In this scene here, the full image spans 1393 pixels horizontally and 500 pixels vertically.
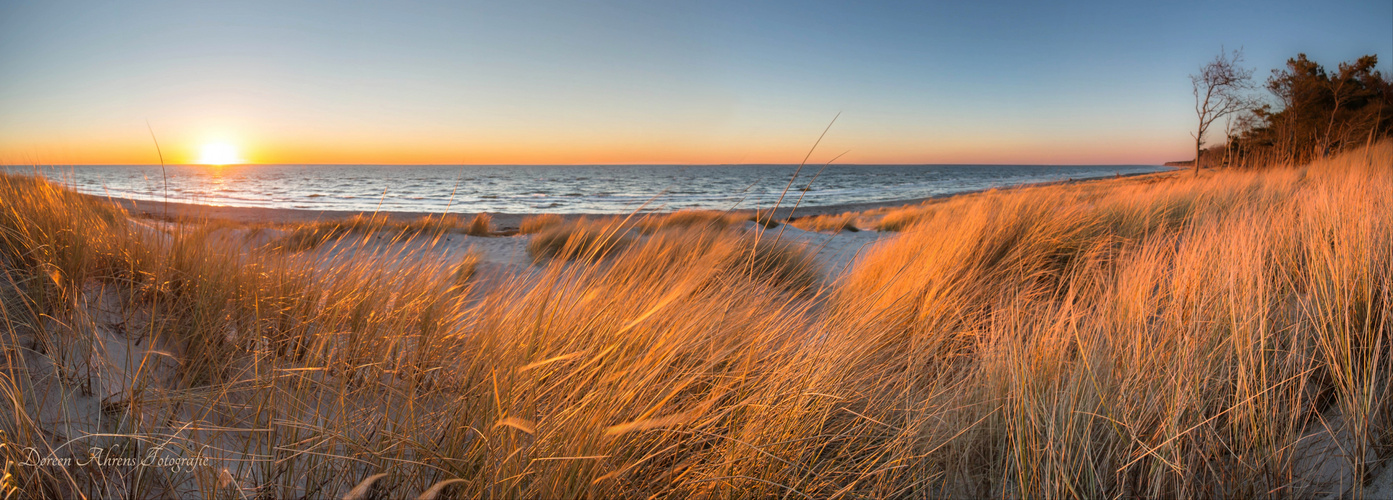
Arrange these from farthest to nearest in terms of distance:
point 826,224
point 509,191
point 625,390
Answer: point 509,191 → point 826,224 → point 625,390

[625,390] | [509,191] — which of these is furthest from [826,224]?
[509,191]

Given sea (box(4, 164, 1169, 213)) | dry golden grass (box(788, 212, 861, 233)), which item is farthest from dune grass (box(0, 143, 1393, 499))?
Answer: dry golden grass (box(788, 212, 861, 233))

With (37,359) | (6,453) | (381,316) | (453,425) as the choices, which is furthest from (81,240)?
(453,425)

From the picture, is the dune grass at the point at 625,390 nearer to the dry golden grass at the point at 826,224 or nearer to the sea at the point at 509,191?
the sea at the point at 509,191

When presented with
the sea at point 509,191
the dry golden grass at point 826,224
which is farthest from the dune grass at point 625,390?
the dry golden grass at point 826,224

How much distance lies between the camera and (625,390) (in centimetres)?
111

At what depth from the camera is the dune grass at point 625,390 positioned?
103 cm

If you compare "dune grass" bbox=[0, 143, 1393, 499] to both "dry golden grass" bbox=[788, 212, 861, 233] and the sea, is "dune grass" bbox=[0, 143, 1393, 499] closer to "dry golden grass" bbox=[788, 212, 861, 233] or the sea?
the sea

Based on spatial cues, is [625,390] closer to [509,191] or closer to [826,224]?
[826,224]

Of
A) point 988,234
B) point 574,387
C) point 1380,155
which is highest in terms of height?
point 1380,155

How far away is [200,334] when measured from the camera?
4.97 ft

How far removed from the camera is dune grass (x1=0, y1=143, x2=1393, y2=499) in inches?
40.6

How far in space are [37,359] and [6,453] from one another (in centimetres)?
60

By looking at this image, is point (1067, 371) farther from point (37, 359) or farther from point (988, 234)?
point (37, 359)
